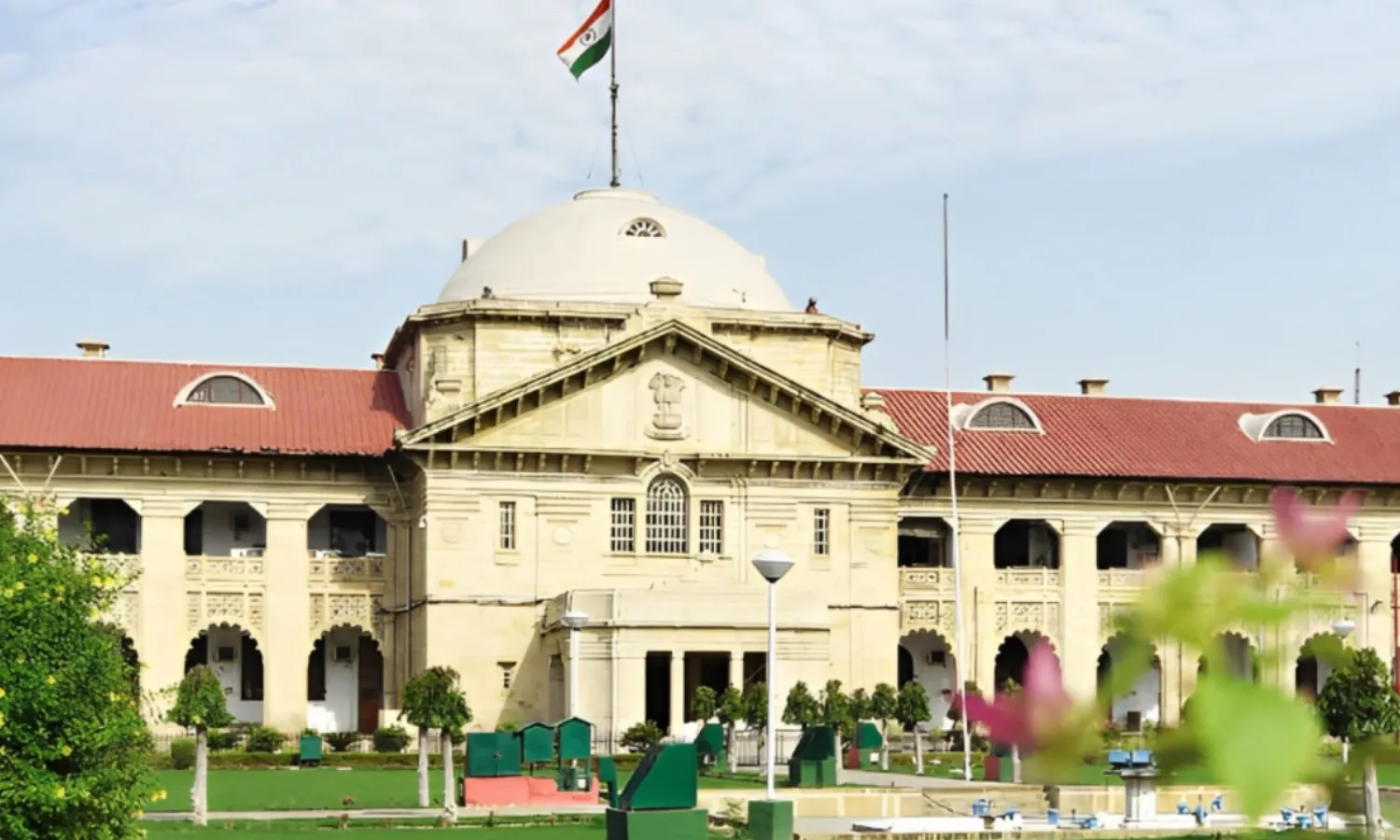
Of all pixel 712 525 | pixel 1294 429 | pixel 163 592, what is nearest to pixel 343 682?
pixel 163 592

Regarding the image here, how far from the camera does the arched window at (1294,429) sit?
2702 inches

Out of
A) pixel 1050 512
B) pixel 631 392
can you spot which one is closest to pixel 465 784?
pixel 631 392

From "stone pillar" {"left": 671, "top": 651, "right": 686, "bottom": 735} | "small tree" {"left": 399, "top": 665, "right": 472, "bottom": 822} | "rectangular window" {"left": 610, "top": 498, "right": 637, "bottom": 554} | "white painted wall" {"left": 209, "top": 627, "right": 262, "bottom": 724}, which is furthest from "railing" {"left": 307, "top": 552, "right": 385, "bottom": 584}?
"small tree" {"left": 399, "top": 665, "right": 472, "bottom": 822}

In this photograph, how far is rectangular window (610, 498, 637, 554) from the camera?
58.5 meters

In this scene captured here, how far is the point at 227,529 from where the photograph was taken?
2413 inches

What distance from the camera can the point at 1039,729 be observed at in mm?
2650

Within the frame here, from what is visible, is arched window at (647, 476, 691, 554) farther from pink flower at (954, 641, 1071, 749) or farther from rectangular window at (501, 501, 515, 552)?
pink flower at (954, 641, 1071, 749)

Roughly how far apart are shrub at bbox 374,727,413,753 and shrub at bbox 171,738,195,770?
4593 millimetres

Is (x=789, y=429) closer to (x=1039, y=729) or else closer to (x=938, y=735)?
(x=938, y=735)

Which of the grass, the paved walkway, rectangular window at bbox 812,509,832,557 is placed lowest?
the paved walkway

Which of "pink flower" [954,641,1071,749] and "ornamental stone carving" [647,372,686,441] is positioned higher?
"ornamental stone carving" [647,372,686,441]

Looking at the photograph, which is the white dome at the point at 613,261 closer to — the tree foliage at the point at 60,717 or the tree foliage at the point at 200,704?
the tree foliage at the point at 200,704

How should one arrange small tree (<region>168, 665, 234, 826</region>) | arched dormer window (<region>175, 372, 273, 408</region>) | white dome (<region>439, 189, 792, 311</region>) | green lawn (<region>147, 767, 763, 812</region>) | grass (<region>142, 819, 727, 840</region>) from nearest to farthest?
grass (<region>142, 819, 727, 840</region>) < small tree (<region>168, 665, 234, 826</region>) < green lawn (<region>147, 767, 763, 812</region>) < arched dormer window (<region>175, 372, 273, 408</region>) < white dome (<region>439, 189, 792, 311</region>)

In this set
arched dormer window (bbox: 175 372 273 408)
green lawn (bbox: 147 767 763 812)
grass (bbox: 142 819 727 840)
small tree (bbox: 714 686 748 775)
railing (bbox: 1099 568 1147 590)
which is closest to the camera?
grass (bbox: 142 819 727 840)
